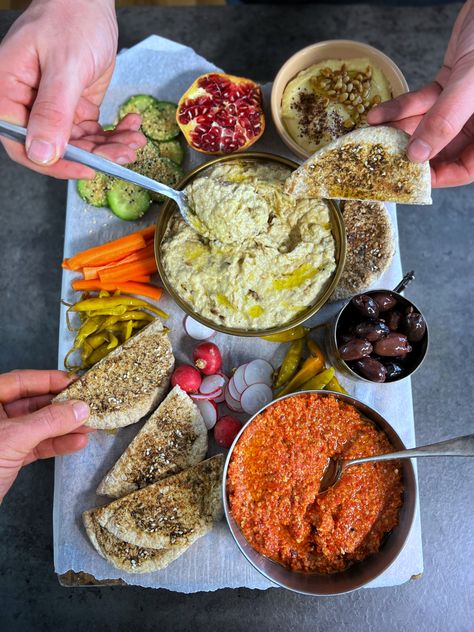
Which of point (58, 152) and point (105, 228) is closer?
point (58, 152)

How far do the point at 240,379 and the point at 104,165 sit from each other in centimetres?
143

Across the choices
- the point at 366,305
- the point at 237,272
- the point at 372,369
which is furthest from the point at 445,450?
the point at 237,272

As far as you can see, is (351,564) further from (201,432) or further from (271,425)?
(201,432)

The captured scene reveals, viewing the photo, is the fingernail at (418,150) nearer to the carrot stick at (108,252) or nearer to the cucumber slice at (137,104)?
the carrot stick at (108,252)

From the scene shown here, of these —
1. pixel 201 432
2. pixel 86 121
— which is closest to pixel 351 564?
pixel 201 432

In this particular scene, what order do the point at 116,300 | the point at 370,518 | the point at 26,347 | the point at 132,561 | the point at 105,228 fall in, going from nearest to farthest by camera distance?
1. the point at 370,518
2. the point at 132,561
3. the point at 116,300
4. the point at 105,228
5. the point at 26,347

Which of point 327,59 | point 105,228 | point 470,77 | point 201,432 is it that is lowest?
point 201,432

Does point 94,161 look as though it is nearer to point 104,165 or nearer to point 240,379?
point 104,165

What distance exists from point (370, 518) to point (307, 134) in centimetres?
222

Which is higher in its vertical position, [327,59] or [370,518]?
[327,59]

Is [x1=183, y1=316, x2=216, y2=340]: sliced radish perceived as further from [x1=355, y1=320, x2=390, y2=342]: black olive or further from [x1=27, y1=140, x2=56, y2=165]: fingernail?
[x1=27, y1=140, x2=56, y2=165]: fingernail

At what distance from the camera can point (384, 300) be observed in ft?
10.4

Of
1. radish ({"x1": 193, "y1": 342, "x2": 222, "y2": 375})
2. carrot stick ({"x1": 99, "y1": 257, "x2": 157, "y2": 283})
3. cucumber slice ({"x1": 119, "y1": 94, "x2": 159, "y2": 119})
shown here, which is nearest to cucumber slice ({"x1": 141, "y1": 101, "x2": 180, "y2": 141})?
cucumber slice ({"x1": 119, "y1": 94, "x2": 159, "y2": 119})

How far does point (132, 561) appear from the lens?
3252 mm
